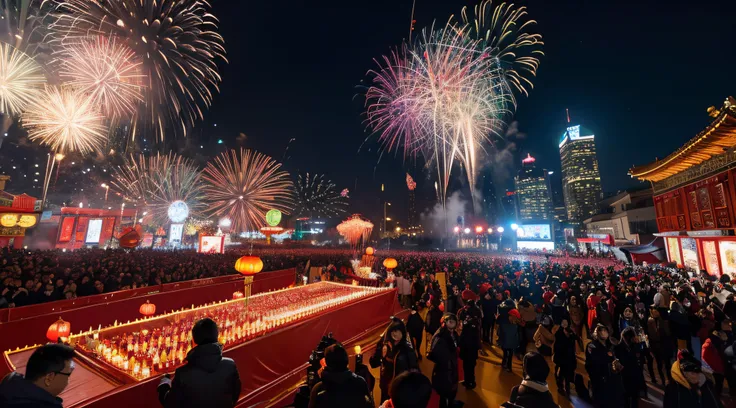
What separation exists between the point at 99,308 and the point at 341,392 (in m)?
9.14

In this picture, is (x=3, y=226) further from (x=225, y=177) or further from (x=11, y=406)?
(x=11, y=406)

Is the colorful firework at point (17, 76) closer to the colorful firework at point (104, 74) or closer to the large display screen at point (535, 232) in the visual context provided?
the colorful firework at point (104, 74)

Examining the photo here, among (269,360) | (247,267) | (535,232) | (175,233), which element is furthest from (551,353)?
(535,232)

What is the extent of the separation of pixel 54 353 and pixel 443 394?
4454 mm

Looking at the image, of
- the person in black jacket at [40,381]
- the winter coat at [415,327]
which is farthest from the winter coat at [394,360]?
the person in black jacket at [40,381]

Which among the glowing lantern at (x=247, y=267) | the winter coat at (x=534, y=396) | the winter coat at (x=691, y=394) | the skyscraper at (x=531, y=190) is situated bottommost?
the winter coat at (x=691, y=394)

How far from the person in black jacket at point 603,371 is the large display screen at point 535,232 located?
50.4 metres

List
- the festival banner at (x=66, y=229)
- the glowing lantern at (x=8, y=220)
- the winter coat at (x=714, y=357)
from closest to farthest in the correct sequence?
the winter coat at (x=714, y=357) < the glowing lantern at (x=8, y=220) < the festival banner at (x=66, y=229)

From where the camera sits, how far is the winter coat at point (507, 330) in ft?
21.2

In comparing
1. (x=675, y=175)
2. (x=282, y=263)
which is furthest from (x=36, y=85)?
(x=675, y=175)

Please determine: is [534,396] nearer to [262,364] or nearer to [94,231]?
[262,364]

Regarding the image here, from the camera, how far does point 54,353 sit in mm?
2086

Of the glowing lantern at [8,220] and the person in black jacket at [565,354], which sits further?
the glowing lantern at [8,220]

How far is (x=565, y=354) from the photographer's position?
5.36 meters
